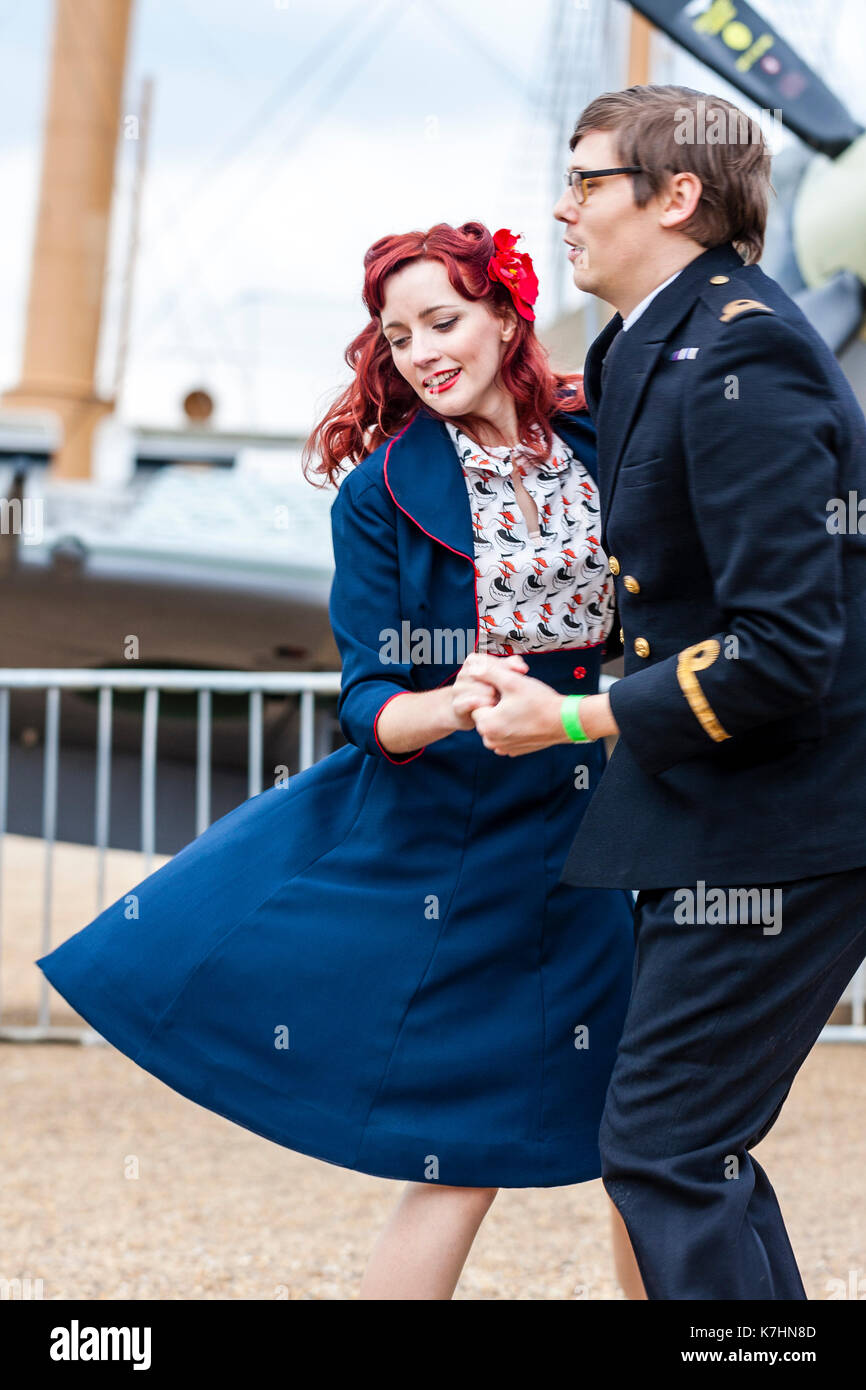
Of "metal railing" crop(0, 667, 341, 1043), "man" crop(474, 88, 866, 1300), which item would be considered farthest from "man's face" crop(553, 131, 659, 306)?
"metal railing" crop(0, 667, 341, 1043)

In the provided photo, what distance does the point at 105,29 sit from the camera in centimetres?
1168

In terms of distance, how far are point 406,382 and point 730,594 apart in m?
0.68

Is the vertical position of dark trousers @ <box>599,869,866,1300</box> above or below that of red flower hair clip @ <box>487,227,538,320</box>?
below

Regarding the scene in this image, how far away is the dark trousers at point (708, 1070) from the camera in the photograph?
134 cm

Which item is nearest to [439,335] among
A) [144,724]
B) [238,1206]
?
[238,1206]

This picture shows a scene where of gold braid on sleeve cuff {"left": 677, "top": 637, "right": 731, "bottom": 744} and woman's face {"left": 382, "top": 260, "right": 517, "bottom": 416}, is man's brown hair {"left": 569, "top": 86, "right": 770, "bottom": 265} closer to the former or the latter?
woman's face {"left": 382, "top": 260, "right": 517, "bottom": 416}

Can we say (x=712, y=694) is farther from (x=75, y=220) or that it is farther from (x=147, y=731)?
(x=75, y=220)

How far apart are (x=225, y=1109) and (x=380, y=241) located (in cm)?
110

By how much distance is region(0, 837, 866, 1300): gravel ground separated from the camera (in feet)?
8.95

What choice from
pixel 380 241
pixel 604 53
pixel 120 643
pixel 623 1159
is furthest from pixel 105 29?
pixel 623 1159

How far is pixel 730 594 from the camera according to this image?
1.27m

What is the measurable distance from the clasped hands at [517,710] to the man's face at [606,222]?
436mm

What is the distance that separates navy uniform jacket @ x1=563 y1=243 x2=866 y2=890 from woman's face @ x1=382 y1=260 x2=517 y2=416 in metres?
0.21
